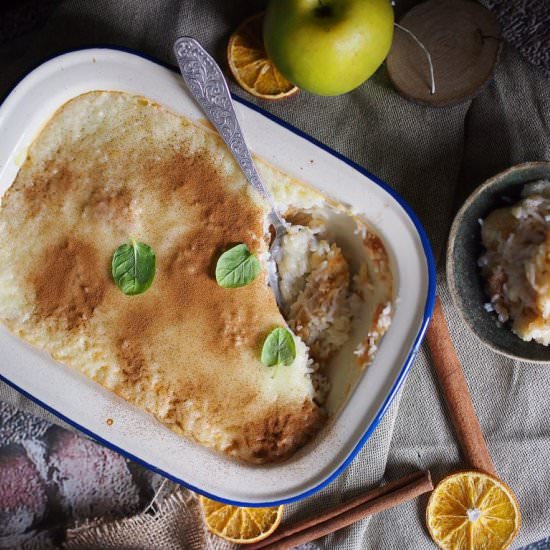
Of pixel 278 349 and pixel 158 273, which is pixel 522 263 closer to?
pixel 278 349

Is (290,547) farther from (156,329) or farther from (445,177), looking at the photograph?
(445,177)

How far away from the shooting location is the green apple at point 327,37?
196 centimetres

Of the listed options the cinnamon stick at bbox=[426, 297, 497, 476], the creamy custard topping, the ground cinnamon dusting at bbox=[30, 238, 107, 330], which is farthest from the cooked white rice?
the ground cinnamon dusting at bbox=[30, 238, 107, 330]

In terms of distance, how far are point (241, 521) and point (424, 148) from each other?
4.81 feet

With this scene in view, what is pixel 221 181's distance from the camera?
2.12 metres

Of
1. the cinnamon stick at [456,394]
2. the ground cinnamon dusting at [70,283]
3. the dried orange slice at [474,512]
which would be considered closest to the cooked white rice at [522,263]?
the cinnamon stick at [456,394]

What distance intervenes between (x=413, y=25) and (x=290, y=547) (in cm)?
187

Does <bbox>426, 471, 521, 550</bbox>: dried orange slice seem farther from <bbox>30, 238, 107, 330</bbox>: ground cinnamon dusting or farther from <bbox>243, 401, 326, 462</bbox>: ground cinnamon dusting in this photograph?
<bbox>30, 238, 107, 330</bbox>: ground cinnamon dusting

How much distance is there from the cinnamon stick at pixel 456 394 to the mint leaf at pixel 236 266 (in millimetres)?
696

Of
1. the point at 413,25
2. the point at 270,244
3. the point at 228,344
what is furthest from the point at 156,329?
the point at 413,25

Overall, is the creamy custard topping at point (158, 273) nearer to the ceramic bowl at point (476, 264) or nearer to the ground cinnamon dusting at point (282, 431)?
the ground cinnamon dusting at point (282, 431)

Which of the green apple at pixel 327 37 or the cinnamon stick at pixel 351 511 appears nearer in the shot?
the green apple at pixel 327 37

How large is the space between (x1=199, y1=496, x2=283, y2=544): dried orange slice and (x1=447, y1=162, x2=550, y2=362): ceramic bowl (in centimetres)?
98

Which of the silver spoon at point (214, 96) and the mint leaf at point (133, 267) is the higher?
the silver spoon at point (214, 96)
